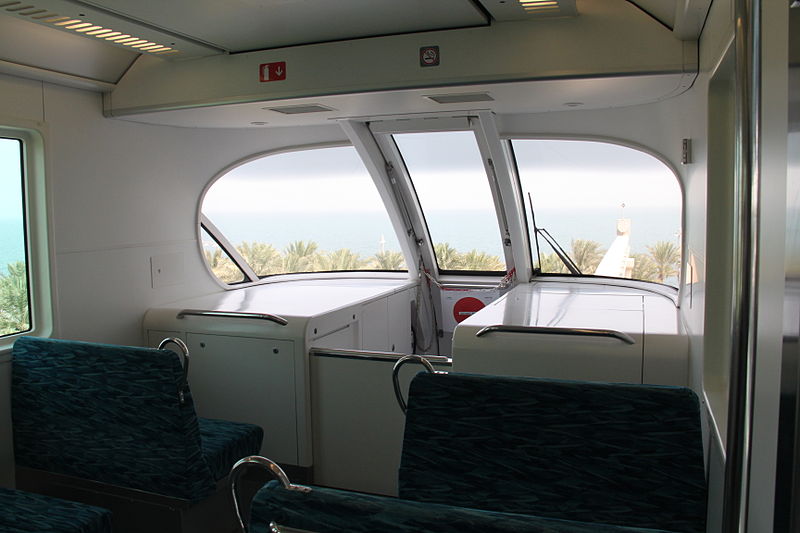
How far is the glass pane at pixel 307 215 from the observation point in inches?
203

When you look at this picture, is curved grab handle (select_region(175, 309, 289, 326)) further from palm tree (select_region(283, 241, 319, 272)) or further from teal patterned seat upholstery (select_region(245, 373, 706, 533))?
palm tree (select_region(283, 241, 319, 272))

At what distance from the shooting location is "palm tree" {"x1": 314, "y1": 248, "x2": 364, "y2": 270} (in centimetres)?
562

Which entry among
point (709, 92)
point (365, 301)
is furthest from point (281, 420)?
point (709, 92)

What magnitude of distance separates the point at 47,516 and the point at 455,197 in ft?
11.0

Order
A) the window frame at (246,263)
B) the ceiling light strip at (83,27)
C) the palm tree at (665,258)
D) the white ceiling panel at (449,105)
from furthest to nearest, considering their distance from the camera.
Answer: the window frame at (246,263), the palm tree at (665,258), the white ceiling panel at (449,105), the ceiling light strip at (83,27)

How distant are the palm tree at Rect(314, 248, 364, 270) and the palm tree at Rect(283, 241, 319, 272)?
6cm

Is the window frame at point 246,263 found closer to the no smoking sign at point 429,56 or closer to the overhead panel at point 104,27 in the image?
the overhead panel at point 104,27

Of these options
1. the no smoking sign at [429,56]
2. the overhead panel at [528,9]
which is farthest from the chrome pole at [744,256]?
the no smoking sign at [429,56]

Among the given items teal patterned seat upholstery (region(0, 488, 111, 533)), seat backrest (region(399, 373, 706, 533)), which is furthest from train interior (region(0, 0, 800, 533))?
teal patterned seat upholstery (region(0, 488, 111, 533))

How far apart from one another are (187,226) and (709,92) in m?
3.27

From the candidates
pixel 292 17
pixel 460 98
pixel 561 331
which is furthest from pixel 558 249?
pixel 292 17

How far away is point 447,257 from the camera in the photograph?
534cm

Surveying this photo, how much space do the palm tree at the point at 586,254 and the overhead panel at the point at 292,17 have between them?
2284mm

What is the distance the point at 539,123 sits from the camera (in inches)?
170
